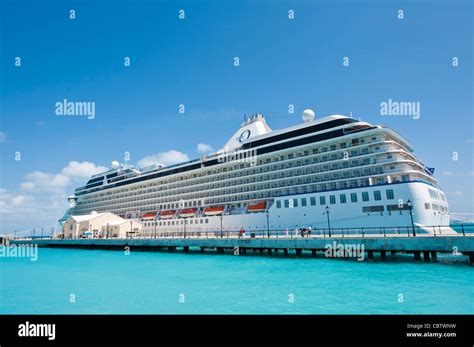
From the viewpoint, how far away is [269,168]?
47938mm

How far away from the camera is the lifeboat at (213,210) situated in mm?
51056

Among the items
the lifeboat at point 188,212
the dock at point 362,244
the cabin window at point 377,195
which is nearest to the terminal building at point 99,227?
the lifeboat at point 188,212

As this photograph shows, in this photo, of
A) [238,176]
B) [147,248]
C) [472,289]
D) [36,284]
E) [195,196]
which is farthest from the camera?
[195,196]

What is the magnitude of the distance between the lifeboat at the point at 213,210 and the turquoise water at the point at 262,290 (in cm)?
2798

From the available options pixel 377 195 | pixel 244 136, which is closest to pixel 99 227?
pixel 244 136

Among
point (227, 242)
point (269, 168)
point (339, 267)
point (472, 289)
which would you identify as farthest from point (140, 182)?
point (472, 289)

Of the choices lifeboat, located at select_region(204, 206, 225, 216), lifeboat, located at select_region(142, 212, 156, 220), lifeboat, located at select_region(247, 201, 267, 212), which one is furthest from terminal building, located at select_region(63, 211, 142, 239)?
lifeboat, located at select_region(247, 201, 267, 212)

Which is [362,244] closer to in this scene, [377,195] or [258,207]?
[377,195]

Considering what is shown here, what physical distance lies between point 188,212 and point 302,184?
26882 millimetres

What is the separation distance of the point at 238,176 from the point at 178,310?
40.9 m

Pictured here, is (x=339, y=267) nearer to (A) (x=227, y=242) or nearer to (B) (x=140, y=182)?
(A) (x=227, y=242)

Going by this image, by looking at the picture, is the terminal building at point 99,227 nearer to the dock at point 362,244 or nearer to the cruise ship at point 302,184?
the cruise ship at point 302,184

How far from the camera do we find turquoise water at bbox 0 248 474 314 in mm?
12133

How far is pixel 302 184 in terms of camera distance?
138 feet
